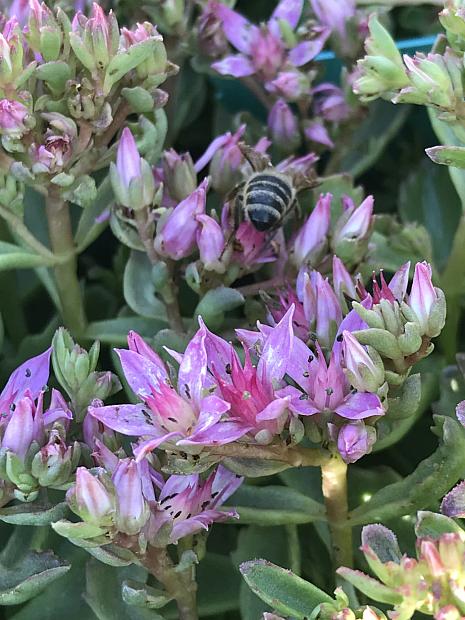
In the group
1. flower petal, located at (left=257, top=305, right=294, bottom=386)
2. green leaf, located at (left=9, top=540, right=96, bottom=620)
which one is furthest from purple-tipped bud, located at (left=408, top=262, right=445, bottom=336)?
green leaf, located at (left=9, top=540, right=96, bottom=620)

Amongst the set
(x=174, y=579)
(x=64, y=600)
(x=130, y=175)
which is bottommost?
(x=64, y=600)

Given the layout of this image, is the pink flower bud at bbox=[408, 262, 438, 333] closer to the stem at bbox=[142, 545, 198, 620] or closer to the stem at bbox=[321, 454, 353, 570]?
the stem at bbox=[321, 454, 353, 570]

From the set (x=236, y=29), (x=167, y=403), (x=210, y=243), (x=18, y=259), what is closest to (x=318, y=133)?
(x=236, y=29)

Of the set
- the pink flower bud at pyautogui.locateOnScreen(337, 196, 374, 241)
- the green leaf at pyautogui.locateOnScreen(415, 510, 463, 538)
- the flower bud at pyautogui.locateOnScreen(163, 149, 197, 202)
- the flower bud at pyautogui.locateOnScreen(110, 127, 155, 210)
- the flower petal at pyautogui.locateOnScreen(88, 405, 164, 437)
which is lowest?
the green leaf at pyautogui.locateOnScreen(415, 510, 463, 538)

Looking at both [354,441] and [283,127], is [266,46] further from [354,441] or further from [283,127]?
[354,441]

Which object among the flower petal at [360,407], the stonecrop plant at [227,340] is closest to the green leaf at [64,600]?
the stonecrop plant at [227,340]

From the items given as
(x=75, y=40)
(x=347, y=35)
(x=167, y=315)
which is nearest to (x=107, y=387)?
(x=167, y=315)
